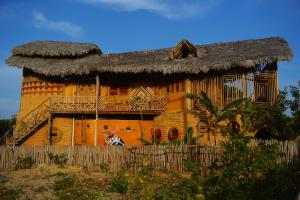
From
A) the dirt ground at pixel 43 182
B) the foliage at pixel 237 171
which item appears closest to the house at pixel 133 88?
the dirt ground at pixel 43 182

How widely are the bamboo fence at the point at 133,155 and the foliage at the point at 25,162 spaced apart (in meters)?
0.12

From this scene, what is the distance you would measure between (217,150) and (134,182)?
3342mm

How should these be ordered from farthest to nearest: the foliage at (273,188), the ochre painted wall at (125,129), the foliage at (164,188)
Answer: the ochre painted wall at (125,129)
the foliage at (164,188)
the foliage at (273,188)

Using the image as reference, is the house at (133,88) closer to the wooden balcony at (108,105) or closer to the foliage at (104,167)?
the wooden balcony at (108,105)

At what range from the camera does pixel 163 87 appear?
19.0 metres

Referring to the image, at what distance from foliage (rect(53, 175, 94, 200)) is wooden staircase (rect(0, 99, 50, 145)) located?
9.37 meters

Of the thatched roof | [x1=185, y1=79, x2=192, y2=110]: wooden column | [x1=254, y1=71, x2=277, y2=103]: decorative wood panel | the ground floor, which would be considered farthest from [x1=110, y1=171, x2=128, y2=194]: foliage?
[x1=254, y1=71, x2=277, y2=103]: decorative wood panel

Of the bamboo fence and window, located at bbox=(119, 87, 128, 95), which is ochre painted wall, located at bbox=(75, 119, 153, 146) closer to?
window, located at bbox=(119, 87, 128, 95)

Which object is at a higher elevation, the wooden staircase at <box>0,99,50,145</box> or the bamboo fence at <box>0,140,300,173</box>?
the wooden staircase at <box>0,99,50,145</box>

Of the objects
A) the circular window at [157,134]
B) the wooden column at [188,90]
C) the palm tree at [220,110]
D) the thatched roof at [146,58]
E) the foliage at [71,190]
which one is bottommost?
the foliage at [71,190]

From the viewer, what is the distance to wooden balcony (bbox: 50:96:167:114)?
18188 millimetres

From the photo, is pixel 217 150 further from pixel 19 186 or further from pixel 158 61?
pixel 158 61

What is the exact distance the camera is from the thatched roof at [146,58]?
16.3 m

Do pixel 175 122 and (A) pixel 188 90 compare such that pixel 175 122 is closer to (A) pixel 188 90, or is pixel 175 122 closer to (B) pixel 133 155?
(A) pixel 188 90
